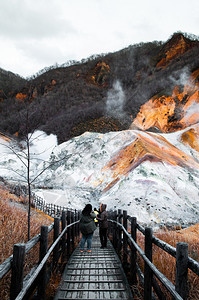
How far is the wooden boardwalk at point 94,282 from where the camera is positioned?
3441 millimetres

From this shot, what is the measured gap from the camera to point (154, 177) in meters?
20.8

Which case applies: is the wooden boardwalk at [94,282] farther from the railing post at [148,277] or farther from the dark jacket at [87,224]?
the dark jacket at [87,224]

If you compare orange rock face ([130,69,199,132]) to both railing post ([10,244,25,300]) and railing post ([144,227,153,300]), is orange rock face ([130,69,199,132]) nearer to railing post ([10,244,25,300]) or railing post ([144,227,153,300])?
railing post ([144,227,153,300])

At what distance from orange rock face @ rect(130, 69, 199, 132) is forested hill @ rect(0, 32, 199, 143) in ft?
0.78

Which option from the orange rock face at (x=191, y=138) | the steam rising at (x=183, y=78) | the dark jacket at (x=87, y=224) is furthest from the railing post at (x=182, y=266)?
the steam rising at (x=183, y=78)

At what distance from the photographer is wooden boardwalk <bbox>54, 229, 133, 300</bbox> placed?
3.44 m

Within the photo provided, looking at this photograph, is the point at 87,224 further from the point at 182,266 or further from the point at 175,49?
the point at 175,49

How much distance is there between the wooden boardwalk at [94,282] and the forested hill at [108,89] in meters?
4.00

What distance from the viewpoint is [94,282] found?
3895 millimetres

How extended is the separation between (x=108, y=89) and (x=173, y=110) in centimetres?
4800

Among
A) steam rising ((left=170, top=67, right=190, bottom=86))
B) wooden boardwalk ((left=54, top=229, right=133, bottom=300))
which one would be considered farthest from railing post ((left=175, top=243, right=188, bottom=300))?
steam rising ((left=170, top=67, right=190, bottom=86))

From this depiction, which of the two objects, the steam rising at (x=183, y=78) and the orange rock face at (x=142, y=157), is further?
the steam rising at (x=183, y=78)

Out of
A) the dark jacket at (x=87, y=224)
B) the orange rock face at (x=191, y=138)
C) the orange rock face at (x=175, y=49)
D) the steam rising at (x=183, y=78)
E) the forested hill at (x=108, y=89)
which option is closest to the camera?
the dark jacket at (x=87, y=224)

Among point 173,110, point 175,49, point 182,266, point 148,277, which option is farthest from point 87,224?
point 175,49
